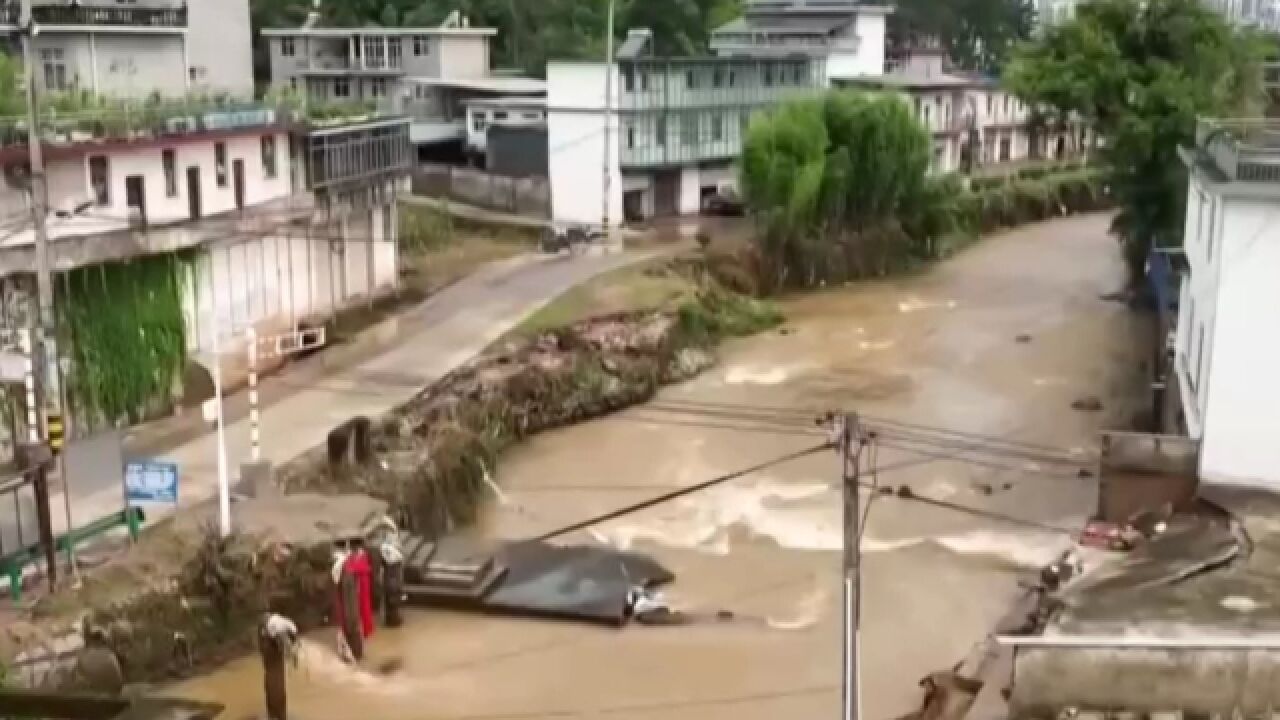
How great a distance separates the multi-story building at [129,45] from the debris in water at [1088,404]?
67.2 feet

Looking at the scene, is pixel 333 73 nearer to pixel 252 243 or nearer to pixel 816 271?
pixel 816 271

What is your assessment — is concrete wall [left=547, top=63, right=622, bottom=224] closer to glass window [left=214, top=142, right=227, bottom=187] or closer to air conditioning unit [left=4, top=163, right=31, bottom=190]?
glass window [left=214, top=142, right=227, bottom=187]

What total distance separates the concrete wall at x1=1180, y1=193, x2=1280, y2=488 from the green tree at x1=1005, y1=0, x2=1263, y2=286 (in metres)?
15.3

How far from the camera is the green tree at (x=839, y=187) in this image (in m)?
40.4

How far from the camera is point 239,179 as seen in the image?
27.7 metres

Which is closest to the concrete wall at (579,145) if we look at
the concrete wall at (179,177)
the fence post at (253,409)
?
the concrete wall at (179,177)

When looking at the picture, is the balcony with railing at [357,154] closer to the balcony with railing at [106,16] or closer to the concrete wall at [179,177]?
the concrete wall at [179,177]

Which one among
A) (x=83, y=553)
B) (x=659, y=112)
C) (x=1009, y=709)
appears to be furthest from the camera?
(x=659, y=112)

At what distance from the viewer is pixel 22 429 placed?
814 inches

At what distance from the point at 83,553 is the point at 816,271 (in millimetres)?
28350

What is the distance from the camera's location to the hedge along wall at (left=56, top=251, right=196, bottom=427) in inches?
885

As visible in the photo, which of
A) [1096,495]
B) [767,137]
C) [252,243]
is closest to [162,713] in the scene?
[1096,495]

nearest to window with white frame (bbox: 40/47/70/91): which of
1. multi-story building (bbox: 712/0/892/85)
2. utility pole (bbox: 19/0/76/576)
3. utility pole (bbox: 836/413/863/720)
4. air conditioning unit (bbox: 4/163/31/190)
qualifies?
air conditioning unit (bbox: 4/163/31/190)

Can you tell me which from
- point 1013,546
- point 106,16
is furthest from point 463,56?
point 1013,546
